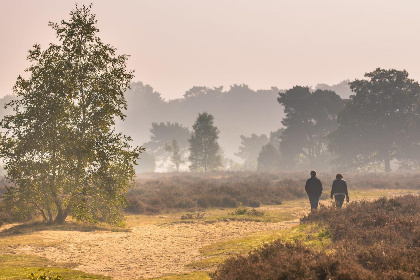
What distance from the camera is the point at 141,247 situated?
621 inches

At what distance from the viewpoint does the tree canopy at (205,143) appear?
249 feet

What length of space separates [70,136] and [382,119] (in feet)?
171

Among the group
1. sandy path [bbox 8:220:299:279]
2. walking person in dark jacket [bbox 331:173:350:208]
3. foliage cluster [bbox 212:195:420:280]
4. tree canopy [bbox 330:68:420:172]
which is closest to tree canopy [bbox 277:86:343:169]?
tree canopy [bbox 330:68:420:172]

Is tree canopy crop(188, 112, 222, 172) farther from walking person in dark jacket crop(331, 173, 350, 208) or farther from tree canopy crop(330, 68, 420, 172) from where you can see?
walking person in dark jacket crop(331, 173, 350, 208)

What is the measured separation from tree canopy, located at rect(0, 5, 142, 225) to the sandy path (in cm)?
222

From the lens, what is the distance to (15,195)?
1939cm

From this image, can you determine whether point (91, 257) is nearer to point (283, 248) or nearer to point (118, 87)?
point (283, 248)

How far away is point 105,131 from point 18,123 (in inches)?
158

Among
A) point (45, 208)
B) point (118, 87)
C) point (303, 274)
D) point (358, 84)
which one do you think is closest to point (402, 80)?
point (358, 84)

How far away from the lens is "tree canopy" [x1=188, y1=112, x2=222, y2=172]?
75.8 metres

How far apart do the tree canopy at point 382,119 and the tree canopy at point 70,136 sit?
161ft

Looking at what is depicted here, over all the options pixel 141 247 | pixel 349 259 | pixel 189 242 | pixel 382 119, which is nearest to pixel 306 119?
pixel 382 119

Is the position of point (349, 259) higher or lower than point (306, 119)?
lower

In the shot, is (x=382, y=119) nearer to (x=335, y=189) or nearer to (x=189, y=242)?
(x=335, y=189)
